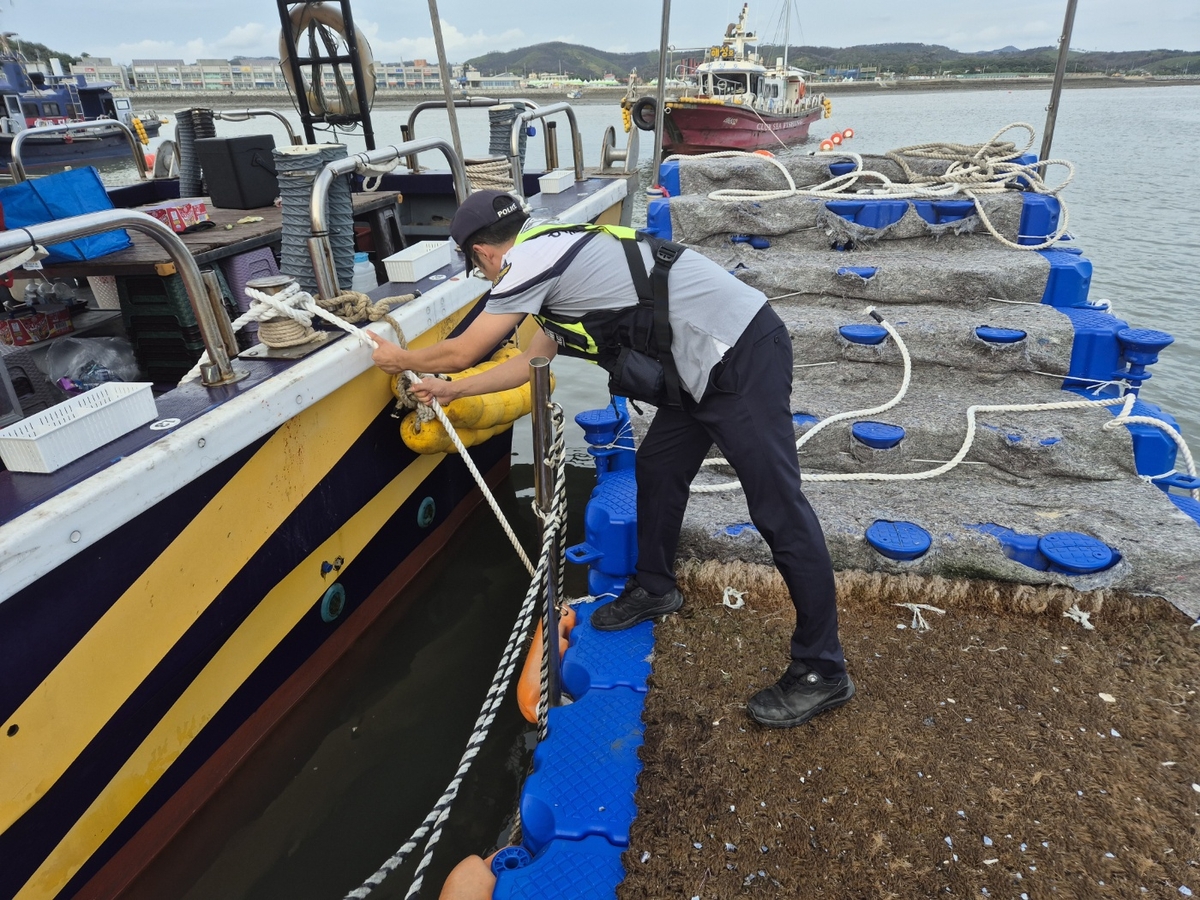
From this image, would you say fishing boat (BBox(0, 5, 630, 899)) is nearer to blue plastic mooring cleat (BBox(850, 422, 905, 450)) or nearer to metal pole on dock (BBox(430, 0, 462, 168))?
metal pole on dock (BBox(430, 0, 462, 168))

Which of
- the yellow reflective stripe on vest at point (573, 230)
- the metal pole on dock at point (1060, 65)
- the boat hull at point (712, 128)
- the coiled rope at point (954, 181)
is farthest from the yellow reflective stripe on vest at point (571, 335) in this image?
the boat hull at point (712, 128)

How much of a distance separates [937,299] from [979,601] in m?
2.45

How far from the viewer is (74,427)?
2.00 m

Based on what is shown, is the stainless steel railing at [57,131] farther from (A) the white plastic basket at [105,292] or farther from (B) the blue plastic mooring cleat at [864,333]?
(B) the blue plastic mooring cleat at [864,333]

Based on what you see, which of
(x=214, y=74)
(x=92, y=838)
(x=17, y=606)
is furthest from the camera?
(x=214, y=74)

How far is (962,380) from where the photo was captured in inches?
153

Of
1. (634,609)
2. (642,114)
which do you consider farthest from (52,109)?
(634,609)

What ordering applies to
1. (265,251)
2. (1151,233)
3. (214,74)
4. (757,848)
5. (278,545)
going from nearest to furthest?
(757,848), (278,545), (265,251), (1151,233), (214,74)

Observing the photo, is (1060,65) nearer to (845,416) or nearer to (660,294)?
(845,416)

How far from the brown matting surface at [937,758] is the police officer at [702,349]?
19 centimetres

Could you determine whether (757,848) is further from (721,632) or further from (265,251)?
(265,251)

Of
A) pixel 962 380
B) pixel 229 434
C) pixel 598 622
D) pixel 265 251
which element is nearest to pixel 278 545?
pixel 229 434

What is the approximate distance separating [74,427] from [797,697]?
2254 millimetres

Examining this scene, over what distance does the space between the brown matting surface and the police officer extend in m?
0.19
